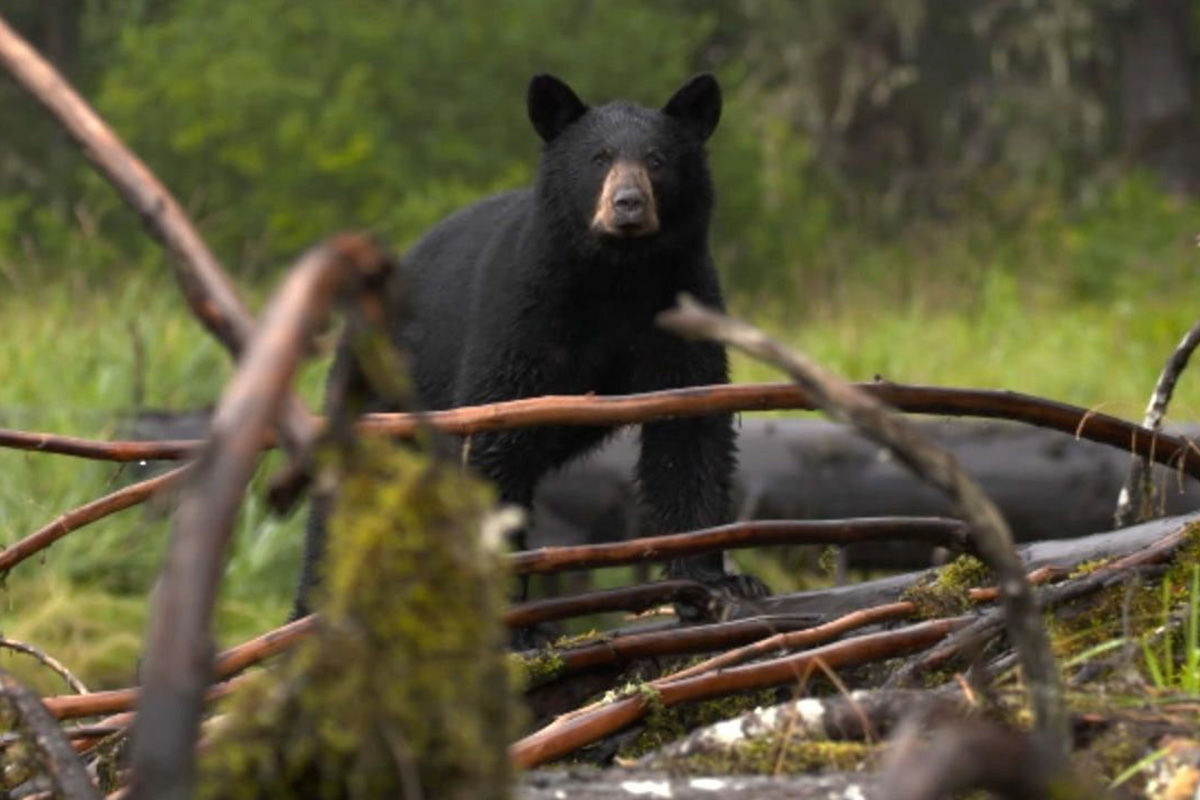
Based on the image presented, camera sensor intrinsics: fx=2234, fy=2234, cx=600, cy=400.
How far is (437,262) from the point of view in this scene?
5.55 m

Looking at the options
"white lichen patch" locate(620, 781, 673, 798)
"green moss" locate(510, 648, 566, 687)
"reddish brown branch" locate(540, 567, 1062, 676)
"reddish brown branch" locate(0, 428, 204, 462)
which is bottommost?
"green moss" locate(510, 648, 566, 687)

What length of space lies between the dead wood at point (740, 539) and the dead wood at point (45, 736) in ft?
2.29

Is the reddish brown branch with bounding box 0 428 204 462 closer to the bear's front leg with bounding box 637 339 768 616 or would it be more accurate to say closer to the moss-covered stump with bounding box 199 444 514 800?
the moss-covered stump with bounding box 199 444 514 800

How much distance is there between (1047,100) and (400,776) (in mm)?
20438

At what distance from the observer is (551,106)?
17.9ft

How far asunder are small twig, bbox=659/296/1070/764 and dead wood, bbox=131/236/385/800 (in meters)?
0.24

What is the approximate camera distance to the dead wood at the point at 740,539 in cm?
237

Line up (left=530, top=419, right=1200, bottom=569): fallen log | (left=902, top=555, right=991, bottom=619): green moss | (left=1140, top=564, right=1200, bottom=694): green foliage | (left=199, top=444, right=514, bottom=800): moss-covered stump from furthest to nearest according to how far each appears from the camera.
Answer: (left=530, top=419, right=1200, bottom=569): fallen log → (left=902, top=555, right=991, bottom=619): green moss → (left=1140, top=564, right=1200, bottom=694): green foliage → (left=199, top=444, right=514, bottom=800): moss-covered stump

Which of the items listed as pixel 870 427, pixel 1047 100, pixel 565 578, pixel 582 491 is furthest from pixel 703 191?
pixel 1047 100

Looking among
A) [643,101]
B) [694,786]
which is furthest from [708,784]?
[643,101]

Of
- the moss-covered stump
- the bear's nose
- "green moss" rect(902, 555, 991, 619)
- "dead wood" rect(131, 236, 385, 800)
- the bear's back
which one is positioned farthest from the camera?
the bear's back

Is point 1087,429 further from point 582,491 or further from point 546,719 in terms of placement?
point 582,491

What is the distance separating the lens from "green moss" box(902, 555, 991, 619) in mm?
2426

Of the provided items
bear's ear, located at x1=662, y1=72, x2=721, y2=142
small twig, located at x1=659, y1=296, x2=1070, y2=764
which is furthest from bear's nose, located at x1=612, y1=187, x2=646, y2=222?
small twig, located at x1=659, y1=296, x2=1070, y2=764
